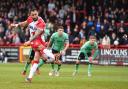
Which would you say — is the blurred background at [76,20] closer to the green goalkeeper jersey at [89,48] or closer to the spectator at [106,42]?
the spectator at [106,42]

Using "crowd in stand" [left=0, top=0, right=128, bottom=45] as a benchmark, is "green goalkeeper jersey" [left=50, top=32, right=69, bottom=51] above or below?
below

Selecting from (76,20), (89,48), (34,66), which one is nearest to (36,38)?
(34,66)

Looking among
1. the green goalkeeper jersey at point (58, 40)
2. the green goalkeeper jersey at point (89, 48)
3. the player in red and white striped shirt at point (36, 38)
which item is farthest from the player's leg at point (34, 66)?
the green goalkeeper jersey at point (89, 48)

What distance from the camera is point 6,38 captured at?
42156 mm

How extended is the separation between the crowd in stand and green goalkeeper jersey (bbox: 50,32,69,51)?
8.46m

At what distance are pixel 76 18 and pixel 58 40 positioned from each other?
1547 centimetres

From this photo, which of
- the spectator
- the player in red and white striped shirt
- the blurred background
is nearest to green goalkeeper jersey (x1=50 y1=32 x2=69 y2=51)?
the player in red and white striped shirt

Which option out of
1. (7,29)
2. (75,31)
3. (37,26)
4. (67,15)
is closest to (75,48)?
(75,31)

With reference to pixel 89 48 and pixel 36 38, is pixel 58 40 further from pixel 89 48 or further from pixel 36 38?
pixel 36 38

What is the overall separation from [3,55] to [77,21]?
6205mm

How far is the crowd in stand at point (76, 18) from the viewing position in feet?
125

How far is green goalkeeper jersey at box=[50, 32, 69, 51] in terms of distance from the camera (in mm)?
26794

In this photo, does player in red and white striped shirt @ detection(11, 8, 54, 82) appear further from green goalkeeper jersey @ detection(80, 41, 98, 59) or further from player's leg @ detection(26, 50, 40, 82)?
green goalkeeper jersey @ detection(80, 41, 98, 59)

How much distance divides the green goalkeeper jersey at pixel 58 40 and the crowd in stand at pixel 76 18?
8.46 meters
